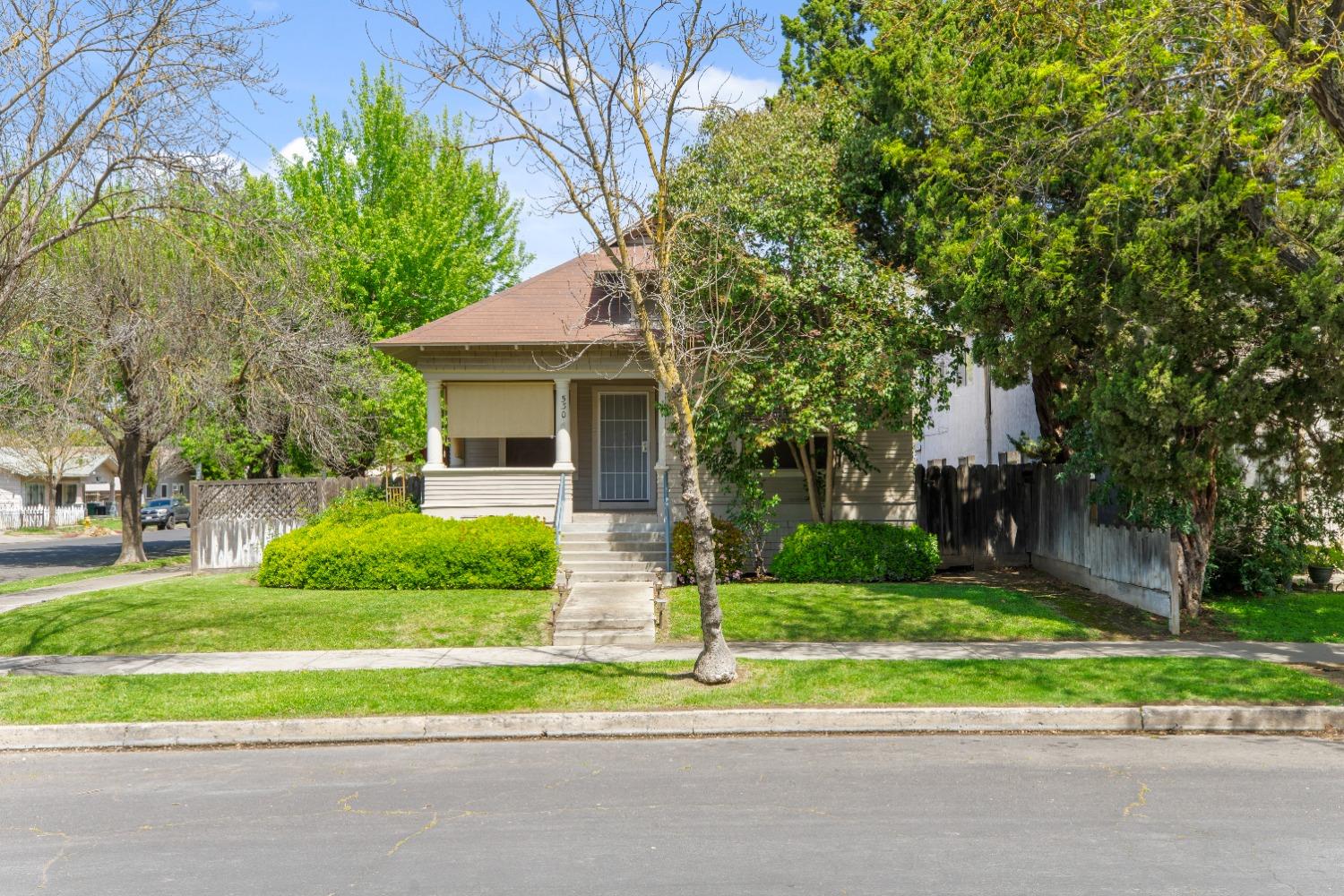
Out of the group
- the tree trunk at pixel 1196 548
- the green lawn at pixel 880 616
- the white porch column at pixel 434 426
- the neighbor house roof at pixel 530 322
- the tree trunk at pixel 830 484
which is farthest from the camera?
the white porch column at pixel 434 426

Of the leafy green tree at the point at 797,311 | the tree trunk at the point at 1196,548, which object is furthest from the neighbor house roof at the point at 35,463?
the tree trunk at the point at 1196,548

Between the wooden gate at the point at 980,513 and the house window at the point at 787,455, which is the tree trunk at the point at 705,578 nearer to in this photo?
the house window at the point at 787,455

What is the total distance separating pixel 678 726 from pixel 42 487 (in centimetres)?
7132

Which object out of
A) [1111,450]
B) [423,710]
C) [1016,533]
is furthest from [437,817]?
[1016,533]

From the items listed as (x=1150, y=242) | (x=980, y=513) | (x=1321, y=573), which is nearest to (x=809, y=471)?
(x=980, y=513)

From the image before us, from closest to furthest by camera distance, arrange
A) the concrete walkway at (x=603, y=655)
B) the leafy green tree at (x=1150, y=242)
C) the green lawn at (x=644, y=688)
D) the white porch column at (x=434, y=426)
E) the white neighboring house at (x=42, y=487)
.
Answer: the green lawn at (x=644, y=688), the concrete walkway at (x=603, y=655), the leafy green tree at (x=1150, y=242), the white porch column at (x=434, y=426), the white neighboring house at (x=42, y=487)

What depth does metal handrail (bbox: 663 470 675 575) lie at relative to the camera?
17078mm

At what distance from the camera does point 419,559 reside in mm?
16609

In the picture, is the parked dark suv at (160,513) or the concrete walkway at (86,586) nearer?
the concrete walkway at (86,586)

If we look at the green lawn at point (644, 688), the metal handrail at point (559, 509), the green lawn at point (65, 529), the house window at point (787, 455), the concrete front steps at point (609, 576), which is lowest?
the green lawn at point (65, 529)

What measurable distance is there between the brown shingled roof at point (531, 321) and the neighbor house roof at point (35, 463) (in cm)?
4417

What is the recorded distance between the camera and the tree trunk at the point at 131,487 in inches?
970

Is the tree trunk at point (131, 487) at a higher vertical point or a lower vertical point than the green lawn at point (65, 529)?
higher

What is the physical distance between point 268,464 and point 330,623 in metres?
14.4
